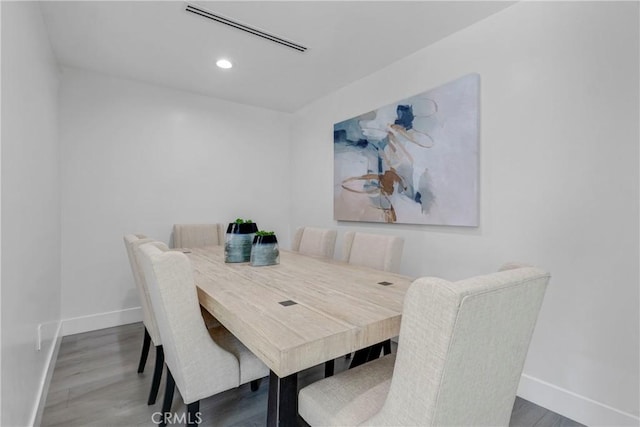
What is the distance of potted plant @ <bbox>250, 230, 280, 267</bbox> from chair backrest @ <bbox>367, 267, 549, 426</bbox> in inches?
48.5

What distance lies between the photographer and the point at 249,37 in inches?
91.0

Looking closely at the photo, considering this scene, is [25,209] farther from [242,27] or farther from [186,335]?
[242,27]

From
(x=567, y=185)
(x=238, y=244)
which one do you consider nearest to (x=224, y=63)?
(x=238, y=244)

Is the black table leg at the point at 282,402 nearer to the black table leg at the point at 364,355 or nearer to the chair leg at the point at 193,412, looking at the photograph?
the chair leg at the point at 193,412

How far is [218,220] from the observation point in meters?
3.61

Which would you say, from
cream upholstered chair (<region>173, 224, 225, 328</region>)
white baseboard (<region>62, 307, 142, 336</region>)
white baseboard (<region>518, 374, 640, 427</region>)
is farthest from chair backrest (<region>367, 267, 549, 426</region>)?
white baseboard (<region>62, 307, 142, 336</region>)

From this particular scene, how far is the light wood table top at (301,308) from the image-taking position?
2.89 feet

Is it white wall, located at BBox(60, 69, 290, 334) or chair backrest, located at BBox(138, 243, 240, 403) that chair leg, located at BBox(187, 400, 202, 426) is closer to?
chair backrest, located at BBox(138, 243, 240, 403)

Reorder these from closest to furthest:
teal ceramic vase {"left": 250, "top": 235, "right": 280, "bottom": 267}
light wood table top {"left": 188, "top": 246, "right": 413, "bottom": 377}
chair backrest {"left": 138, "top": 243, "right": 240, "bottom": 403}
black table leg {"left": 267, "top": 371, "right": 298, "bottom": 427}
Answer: light wood table top {"left": 188, "top": 246, "right": 413, "bottom": 377}, black table leg {"left": 267, "top": 371, "right": 298, "bottom": 427}, chair backrest {"left": 138, "top": 243, "right": 240, "bottom": 403}, teal ceramic vase {"left": 250, "top": 235, "right": 280, "bottom": 267}

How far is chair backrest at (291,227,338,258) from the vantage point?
8.52 feet

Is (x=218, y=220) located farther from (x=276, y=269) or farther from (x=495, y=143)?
(x=495, y=143)

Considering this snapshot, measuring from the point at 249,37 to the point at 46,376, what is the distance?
8.55 feet

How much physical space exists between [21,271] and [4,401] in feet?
1.76

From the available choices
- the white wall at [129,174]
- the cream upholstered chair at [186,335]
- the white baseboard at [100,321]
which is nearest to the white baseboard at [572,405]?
the cream upholstered chair at [186,335]
